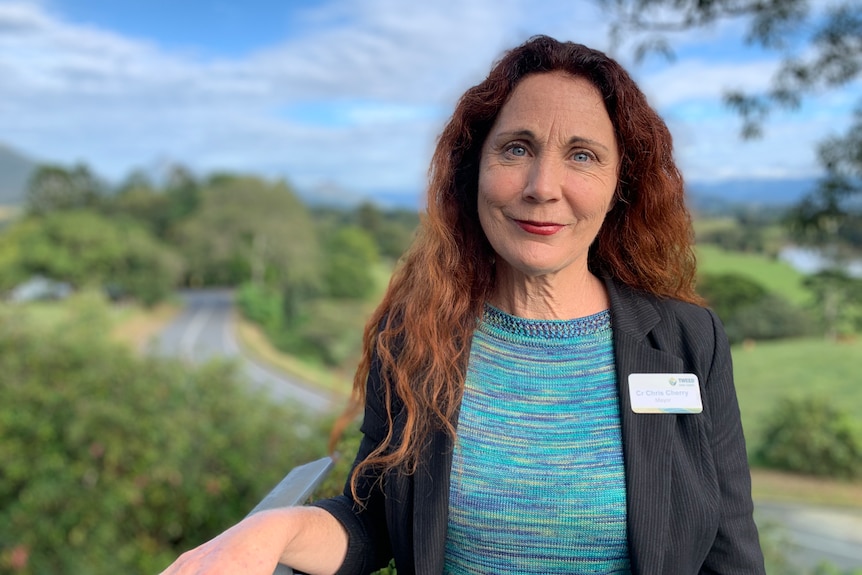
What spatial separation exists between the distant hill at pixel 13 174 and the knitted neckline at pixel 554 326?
28.5 meters

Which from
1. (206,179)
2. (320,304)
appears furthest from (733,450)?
(206,179)

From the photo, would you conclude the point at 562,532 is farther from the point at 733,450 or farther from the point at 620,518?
the point at 733,450

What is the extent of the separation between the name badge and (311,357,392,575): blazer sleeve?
0.48 m

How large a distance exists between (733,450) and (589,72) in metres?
0.76

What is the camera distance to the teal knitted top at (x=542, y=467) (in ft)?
3.96

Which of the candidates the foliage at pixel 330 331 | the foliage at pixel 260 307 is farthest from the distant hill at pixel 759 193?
the foliage at pixel 260 307

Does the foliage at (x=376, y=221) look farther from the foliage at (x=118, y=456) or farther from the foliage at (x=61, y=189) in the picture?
the foliage at (x=118, y=456)

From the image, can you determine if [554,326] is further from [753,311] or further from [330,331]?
[330,331]

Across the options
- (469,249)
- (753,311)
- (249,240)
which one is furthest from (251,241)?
(469,249)

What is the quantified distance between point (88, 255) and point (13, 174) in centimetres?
944

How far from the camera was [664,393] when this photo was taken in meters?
1.23

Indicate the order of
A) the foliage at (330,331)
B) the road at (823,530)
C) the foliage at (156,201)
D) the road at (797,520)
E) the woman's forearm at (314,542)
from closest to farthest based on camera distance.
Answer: the woman's forearm at (314,542) → the road at (797,520) → the road at (823,530) → the foliage at (330,331) → the foliage at (156,201)

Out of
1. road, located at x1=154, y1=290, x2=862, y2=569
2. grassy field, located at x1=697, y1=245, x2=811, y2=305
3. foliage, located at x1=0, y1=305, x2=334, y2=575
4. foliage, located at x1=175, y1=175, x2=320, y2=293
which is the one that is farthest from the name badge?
foliage, located at x1=175, y1=175, x2=320, y2=293

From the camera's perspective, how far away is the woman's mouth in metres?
1.24
